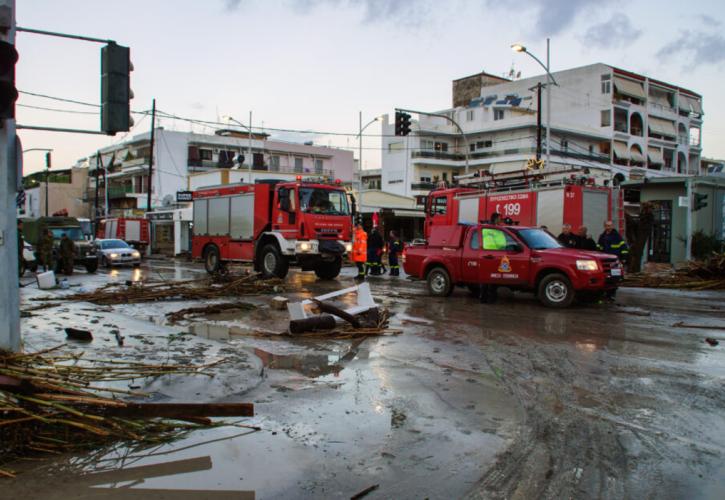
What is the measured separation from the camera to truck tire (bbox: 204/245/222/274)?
19.3m

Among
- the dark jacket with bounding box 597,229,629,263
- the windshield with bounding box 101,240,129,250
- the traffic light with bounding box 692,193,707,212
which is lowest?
the windshield with bounding box 101,240,129,250

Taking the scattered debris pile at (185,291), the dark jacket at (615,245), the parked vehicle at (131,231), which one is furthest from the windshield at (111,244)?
the dark jacket at (615,245)

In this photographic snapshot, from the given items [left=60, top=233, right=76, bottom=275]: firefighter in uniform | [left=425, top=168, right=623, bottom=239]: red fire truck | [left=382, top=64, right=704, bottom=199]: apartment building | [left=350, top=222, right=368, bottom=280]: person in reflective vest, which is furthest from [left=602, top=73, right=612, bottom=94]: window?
[left=60, top=233, right=76, bottom=275]: firefighter in uniform

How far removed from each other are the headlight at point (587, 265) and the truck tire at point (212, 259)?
1261 centimetres

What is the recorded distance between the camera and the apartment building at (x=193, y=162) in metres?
57.1

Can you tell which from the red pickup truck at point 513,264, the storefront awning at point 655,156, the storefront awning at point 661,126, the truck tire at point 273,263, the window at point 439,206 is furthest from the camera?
the storefront awning at point 661,126

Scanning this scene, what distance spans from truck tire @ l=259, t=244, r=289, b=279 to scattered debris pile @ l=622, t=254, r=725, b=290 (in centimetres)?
1010

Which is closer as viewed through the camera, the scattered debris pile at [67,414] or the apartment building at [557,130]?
the scattered debris pile at [67,414]

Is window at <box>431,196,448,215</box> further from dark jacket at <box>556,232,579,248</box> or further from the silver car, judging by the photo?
the silver car

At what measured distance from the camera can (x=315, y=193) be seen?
54.7 feet

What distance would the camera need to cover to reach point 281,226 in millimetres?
16641

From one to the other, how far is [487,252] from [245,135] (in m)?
56.7

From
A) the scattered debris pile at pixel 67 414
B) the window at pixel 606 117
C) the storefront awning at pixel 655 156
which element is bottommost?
the scattered debris pile at pixel 67 414

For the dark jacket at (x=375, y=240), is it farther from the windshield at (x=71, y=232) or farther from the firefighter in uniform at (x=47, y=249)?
the windshield at (x=71, y=232)
